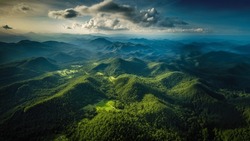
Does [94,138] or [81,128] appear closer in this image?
[94,138]

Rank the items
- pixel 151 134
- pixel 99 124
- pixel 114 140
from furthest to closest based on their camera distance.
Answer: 1. pixel 99 124
2. pixel 151 134
3. pixel 114 140

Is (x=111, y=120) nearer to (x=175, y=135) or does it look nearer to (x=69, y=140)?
(x=69, y=140)

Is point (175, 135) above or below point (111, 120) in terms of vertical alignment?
below

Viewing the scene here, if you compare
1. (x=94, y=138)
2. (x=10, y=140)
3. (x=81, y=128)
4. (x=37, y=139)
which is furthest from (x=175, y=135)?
(x=10, y=140)

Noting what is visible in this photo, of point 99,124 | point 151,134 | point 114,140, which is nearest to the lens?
point 114,140

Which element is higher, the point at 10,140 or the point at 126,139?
the point at 126,139

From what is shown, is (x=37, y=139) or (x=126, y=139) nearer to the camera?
(x=126, y=139)

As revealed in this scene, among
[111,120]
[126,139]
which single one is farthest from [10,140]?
[126,139]

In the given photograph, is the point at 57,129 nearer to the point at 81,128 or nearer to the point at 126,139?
the point at 81,128
